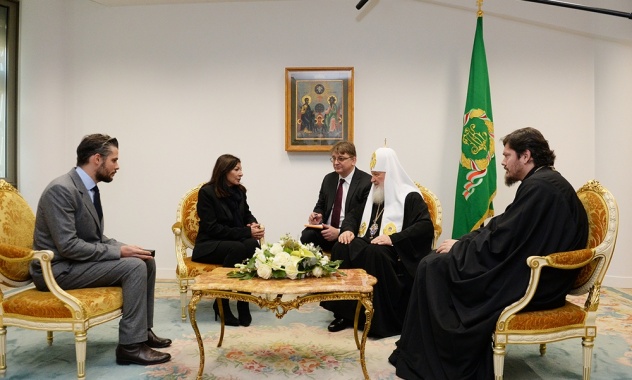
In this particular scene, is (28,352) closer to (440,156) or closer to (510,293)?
(510,293)

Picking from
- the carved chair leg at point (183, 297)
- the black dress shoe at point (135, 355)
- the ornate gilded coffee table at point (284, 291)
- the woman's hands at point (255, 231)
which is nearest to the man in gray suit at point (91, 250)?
the black dress shoe at point (135, 355)

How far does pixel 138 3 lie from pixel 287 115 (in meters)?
2.23

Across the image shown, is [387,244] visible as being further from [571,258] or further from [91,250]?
[91,250]

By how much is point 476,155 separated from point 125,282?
378 cm

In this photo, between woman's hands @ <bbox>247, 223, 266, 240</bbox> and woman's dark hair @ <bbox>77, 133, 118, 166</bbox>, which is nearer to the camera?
woman's dark hair @ <bbox>77, 133, 118, 166</bbox>

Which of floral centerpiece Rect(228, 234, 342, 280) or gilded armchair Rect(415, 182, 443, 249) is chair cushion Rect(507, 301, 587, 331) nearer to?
floral centerpiece Rect(228, 234, 342, 280)

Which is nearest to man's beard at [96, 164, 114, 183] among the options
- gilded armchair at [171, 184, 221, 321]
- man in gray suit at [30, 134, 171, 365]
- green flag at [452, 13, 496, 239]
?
man in gray suit at [30, 134, 171, 365]

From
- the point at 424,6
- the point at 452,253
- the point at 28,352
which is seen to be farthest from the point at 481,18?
the point at 28,352

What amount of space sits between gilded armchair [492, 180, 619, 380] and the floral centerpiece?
43.5 inches

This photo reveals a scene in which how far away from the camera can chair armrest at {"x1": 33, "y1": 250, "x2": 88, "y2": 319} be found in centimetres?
344

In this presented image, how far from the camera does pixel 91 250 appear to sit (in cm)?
373

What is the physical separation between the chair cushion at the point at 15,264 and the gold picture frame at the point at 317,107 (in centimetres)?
345

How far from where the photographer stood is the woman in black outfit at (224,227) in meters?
5.01

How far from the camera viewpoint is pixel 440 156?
6.54m
